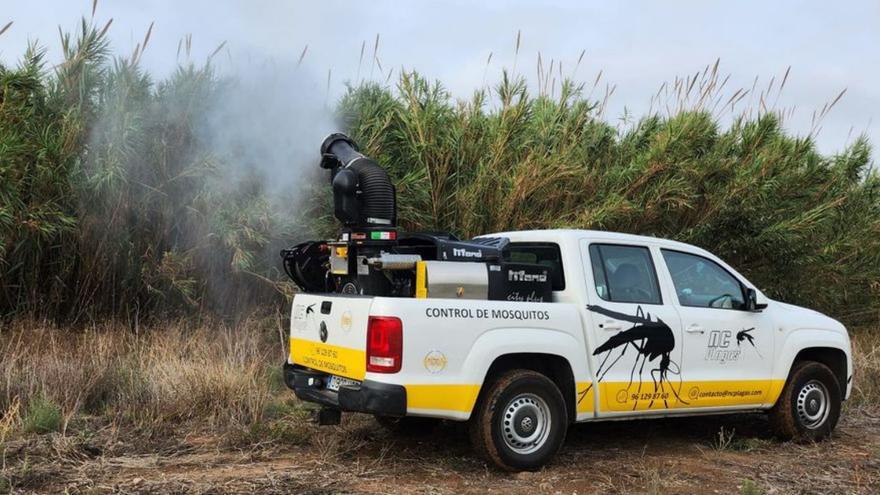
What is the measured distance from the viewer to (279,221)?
9.54 meters

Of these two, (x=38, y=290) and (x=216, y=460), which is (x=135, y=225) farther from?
(x=216, y=460)

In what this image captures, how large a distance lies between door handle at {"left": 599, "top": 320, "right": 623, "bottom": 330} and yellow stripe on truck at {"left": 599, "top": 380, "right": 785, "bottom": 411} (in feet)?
1.34

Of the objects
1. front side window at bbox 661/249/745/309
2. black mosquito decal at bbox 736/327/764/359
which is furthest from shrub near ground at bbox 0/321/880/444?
front side window at bbox 661/249/745/309

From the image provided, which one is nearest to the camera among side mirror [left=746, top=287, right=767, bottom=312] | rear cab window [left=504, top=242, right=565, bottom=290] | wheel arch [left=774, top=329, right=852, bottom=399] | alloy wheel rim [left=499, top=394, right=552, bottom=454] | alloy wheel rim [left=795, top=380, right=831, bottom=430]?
alloy wheel rim [left=499, top=394, right=552, bottom=454]

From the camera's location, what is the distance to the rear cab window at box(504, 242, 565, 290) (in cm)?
650

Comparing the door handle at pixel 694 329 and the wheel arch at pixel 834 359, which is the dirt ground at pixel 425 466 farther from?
the door handle at pixel 694 329

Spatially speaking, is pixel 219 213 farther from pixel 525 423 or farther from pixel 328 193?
pixel 525 423

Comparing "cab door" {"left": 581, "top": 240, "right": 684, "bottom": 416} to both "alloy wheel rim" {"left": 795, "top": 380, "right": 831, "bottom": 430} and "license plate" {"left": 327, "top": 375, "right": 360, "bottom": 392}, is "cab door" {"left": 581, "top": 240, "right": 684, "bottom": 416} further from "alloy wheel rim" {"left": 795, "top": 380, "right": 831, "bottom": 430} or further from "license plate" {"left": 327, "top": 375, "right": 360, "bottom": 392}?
"license plate" {"left": 327, "top": 375, "right": 360, "bottom": 392}

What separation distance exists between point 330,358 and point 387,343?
0.75 meters

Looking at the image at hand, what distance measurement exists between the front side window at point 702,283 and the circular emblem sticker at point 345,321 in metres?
2.81

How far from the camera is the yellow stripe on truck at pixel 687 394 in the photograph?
20.6 ft

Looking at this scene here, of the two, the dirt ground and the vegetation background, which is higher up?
the vegetation background

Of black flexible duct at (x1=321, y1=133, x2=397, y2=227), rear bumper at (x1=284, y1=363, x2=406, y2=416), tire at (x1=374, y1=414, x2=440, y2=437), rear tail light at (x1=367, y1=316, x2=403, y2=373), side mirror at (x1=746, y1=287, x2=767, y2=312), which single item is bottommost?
tire at (x1=374, y1=414, x2=440, y2=437)

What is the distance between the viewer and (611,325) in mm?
6301
